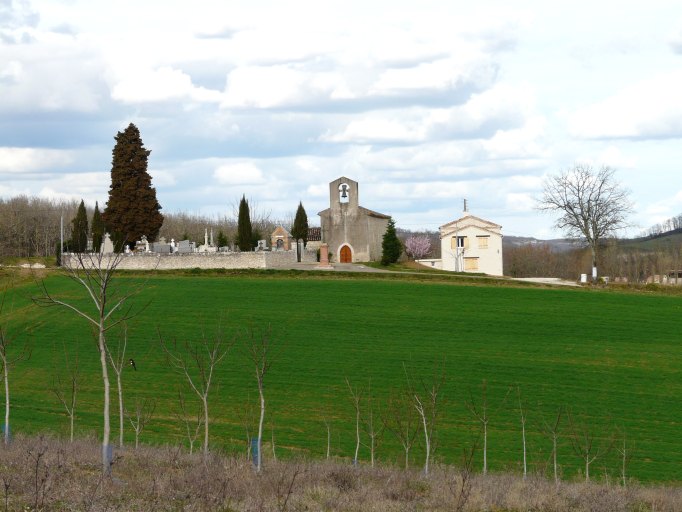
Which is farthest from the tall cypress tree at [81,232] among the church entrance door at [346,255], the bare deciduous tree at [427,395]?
the bare deciduous tree at [427,395]

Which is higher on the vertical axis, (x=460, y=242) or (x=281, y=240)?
(x=281, y=240)

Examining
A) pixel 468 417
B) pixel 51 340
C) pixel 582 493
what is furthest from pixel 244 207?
pixel 582 493

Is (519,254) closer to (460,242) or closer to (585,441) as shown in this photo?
(460,242)

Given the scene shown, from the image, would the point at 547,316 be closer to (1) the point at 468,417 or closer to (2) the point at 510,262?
(1) the point at 468,417

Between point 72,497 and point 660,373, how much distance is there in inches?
1059

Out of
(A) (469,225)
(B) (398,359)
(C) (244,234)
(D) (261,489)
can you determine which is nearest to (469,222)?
(A) (469,225)

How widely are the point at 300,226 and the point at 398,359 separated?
4174cm

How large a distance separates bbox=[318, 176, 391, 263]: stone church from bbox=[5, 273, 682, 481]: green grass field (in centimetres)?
1841

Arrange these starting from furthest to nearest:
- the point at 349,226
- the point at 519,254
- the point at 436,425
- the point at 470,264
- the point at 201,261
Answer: the point at 519,254, the point at 470,264, the point at 349,226, the point at 201,261, the point at 436,425

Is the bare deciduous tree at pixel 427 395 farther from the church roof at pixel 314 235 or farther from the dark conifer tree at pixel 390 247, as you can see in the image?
the church roof at pixel 314 235

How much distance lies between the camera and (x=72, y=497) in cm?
1420

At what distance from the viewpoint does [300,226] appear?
78500mm

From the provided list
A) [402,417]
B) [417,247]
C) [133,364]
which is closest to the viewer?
[402,417]

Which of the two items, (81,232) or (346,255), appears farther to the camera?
(81,232)
